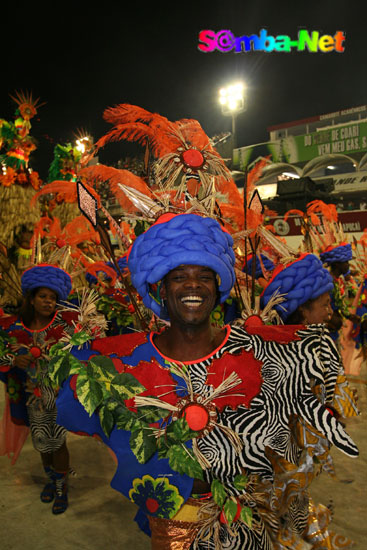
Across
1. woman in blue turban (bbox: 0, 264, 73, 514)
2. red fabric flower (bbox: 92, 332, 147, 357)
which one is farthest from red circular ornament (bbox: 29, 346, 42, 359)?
red fabric flower (bbox: 92, 332, 147, 357)

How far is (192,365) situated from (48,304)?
7.15ft

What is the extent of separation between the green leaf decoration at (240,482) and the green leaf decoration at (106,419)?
0.49 metres

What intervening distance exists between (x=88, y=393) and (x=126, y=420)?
17 cm

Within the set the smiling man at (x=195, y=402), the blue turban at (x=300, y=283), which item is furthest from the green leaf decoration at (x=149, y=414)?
the blue turban at (x=300, y=283)

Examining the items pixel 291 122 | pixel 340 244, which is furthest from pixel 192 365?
pixel 291 122

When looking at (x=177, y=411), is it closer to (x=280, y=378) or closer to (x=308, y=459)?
(x=280, y=378)

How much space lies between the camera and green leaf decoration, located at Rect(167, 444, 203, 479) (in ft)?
4.64

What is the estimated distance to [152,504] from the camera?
1.49 m

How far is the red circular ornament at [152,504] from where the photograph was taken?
4.86 ft

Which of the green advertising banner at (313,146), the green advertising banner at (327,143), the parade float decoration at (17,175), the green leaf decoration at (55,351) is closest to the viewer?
the green leaf decoration at (55,351)

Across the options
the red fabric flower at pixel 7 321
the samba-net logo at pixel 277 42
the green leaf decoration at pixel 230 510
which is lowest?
the green leaf decoration at pixel 230 510

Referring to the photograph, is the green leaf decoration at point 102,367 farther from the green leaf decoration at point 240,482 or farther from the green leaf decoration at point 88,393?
the green leaf decoration at point 240,482

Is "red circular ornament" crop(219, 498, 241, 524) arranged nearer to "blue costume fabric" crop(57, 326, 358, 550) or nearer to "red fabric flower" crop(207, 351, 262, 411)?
"blue costume fabric" crop(57, 326, 358, 550)

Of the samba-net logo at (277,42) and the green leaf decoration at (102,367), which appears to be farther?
the samba-net logo at (277,42)
